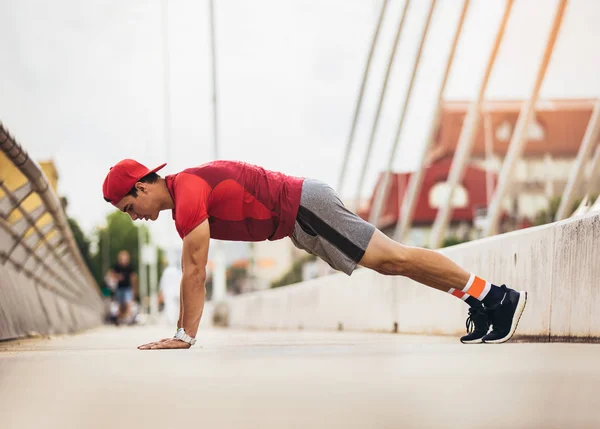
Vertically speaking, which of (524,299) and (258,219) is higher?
(258,219)

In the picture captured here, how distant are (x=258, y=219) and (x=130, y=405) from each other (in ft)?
9.49

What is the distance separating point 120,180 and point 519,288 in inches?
93.2

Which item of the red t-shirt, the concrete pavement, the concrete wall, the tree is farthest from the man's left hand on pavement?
the tree

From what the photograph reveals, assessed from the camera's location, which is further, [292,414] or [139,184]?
[139,184]

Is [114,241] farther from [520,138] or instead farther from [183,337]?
[183,337]

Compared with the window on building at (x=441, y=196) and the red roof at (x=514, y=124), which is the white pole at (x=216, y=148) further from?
the red roof at (x=514, y=124)

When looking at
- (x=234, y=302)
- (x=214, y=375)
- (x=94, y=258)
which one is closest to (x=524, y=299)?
(x=214, y=375)

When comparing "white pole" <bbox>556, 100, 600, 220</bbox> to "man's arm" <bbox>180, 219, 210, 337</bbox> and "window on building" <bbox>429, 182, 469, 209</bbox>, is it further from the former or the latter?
"window on building" <bbox>429, 182, 469, 209</bbox>

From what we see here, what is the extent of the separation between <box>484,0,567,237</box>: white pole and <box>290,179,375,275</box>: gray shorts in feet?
16.3

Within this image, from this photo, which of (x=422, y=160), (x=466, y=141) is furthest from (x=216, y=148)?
(x=466, y=141)

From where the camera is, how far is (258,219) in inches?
209

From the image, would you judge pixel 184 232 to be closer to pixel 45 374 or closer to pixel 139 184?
pixel 139 184

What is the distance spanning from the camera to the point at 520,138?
1120cm

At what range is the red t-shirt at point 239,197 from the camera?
5160mm
